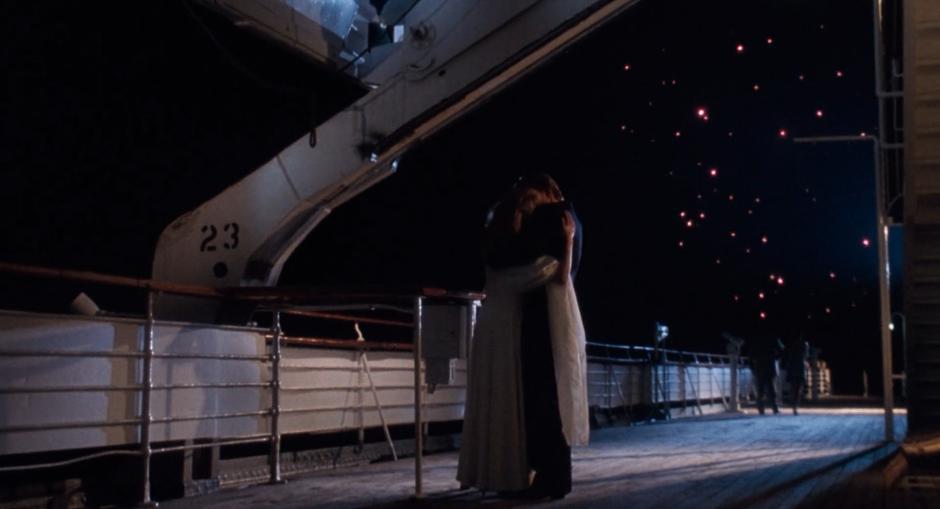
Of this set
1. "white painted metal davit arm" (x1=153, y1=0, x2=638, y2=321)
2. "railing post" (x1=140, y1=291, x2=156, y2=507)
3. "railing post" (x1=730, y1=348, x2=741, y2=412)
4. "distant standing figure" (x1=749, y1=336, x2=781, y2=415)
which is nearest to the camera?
"railing post" (x1=140, y1=291, x2=156, y2=507)

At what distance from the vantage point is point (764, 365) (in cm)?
1997

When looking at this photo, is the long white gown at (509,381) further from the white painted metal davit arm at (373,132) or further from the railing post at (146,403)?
the white painted metal davit arm at (373,132)

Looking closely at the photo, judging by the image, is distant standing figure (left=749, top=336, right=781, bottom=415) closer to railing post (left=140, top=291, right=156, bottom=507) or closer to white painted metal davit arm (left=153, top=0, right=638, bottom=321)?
white painted metal davit arm (left=153, top=0, right=638, bottom=321)

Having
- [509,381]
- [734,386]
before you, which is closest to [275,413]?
[509,381]

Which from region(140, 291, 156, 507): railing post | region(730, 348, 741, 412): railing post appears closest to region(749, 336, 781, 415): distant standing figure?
region(730, 348, 741, 412): railing post

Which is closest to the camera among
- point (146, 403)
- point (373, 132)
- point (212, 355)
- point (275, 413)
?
point (146, 403)

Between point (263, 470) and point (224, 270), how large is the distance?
1.98 metres

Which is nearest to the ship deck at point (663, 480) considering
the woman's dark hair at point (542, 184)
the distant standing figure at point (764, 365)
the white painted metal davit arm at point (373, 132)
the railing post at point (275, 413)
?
the railing post at point (275, 413)

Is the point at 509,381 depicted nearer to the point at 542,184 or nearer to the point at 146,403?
the point at 542,184

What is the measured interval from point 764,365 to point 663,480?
1357 centimetres

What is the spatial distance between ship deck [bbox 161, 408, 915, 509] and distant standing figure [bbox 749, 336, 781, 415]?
792cm

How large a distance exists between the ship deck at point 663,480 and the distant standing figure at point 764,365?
7.92 m

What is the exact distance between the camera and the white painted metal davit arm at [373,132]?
335 inches

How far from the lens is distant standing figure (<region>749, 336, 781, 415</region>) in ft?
64.8
